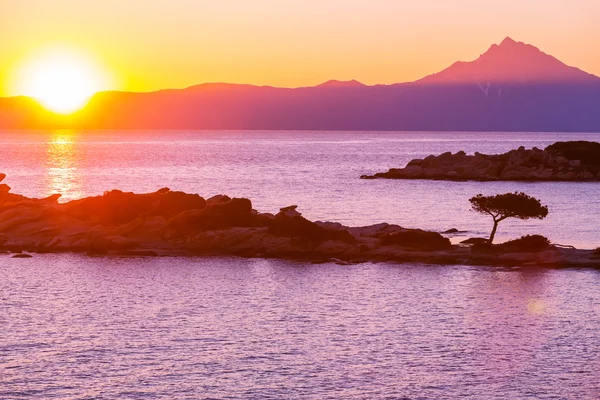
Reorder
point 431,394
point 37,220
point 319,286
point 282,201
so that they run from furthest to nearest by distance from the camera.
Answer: point 282,201 → point 37,220 → point 319,286 → point 431,394

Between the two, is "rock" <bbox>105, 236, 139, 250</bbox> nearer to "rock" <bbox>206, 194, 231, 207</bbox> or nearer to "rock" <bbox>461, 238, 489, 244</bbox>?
"rock" <bbox>206, 194, 231, 207</bbox>

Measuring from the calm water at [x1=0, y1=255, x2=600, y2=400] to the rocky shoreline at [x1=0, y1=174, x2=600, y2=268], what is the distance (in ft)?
11.8

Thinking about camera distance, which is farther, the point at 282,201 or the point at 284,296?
A: the point at 282,201

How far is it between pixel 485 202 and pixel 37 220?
143 feet

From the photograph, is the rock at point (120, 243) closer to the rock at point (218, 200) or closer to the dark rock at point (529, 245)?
the rock at point (218, 200)

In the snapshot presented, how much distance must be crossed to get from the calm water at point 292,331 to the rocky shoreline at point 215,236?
3.59 m

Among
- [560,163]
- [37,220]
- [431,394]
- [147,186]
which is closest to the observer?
[431,394]

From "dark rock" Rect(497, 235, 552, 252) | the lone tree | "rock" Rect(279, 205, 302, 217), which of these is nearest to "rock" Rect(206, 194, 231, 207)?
"rock" Rect(279, 205, 302, 217)

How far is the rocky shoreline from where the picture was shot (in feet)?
279

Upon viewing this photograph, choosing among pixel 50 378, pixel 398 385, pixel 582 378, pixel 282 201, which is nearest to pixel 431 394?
pixel 398 385

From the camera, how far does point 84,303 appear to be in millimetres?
68000

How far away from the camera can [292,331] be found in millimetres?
58562

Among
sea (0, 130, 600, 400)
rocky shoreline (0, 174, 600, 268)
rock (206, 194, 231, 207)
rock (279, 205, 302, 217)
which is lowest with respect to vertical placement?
sea (0, 130, 600, 400)

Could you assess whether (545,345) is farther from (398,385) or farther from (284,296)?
(284,296)
